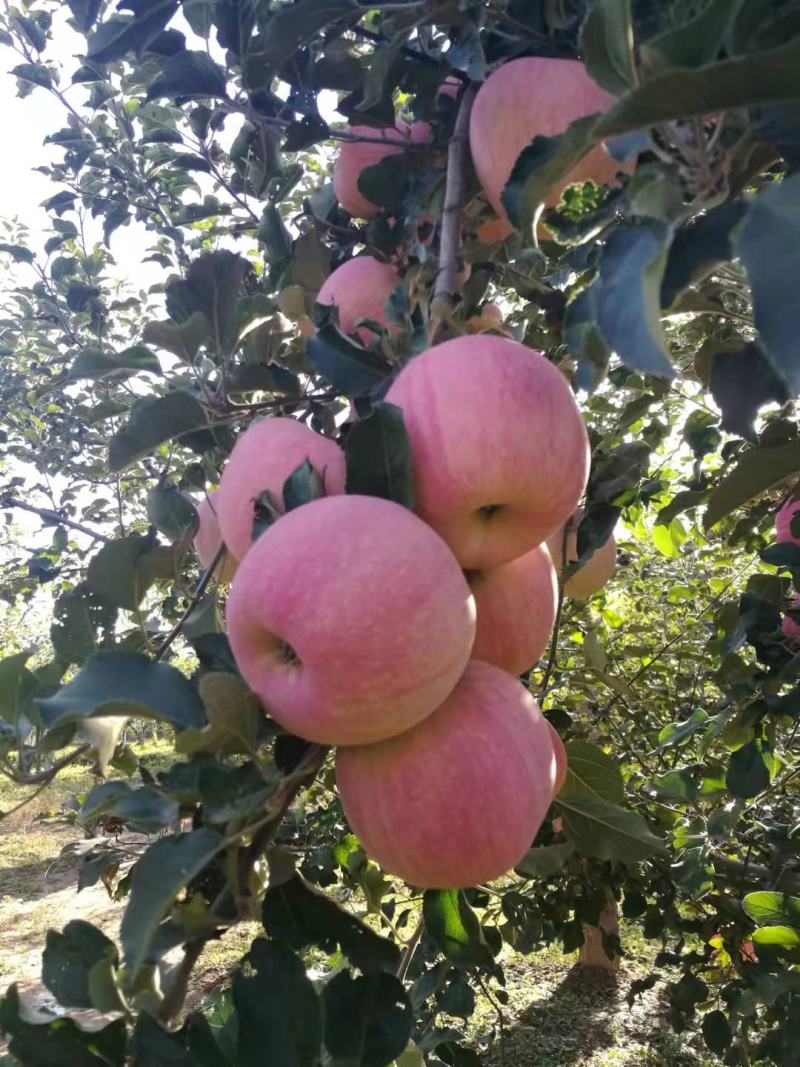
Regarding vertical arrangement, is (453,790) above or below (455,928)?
above

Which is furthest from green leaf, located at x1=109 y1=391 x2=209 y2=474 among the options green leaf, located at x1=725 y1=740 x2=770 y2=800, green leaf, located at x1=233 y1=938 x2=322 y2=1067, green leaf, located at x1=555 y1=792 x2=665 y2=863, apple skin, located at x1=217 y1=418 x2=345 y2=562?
Answer: green leaf, located at x1=725 y1=740 x2=770 y2=800

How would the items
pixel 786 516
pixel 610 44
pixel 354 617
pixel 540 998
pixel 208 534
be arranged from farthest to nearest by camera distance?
1. pixel 540 998
2. pixel 786 516
3. pixel 208 534
4. pixel 354 617
5. pixel 610 44

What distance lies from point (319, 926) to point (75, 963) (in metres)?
0.24

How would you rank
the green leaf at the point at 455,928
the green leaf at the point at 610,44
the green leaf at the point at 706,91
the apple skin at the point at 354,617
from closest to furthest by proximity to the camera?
the green leaf at the point at 706,91
the green leaf at the point at 610,44
the apple skin at the point at 354,617
the green leaf at the point at 455,928

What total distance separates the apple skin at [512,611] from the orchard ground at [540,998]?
→ 1.23 metres

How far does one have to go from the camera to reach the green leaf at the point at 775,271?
45 cm

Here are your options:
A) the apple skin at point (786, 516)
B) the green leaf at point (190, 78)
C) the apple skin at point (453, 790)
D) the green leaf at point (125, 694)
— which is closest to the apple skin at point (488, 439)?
the apple skin at point (453, 790)

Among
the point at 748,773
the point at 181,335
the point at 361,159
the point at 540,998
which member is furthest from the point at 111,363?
the point at 540,998

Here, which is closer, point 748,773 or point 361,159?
point 361,159

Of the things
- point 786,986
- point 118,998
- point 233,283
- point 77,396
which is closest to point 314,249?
point 233,283

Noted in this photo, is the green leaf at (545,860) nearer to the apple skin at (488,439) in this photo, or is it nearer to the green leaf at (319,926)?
the green leaf at (319,926)

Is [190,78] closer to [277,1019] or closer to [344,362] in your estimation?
[344,362]

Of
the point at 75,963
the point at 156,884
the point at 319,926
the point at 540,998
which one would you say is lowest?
the point at 540,998

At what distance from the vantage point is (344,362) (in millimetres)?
908
